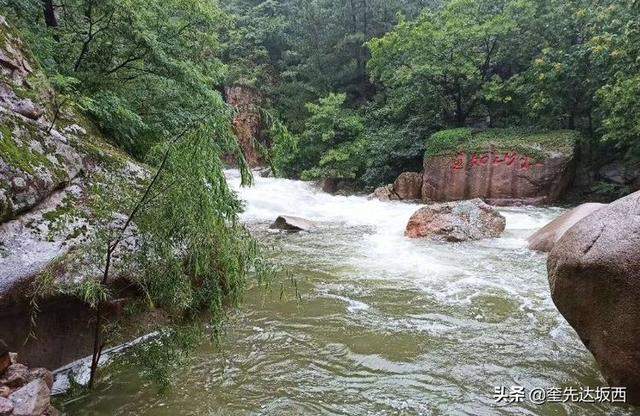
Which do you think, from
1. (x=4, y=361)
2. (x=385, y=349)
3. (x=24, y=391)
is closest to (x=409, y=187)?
(x=385, y=349)

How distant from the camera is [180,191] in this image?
319cm

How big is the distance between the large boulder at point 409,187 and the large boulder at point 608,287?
14.1 metres

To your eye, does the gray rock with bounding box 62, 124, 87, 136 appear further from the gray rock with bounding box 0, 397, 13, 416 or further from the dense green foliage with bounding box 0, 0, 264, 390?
the gray rock with bounding box 0, 397, 13, 416

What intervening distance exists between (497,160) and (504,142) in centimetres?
78

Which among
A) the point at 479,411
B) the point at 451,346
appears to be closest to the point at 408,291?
the point at 451,346

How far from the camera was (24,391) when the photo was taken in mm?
3021

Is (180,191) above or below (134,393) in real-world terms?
above

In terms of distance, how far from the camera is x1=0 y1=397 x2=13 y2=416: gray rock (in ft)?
9.13

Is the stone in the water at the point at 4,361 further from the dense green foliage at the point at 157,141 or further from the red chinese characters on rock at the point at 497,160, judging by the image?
the red chinese characters on rock at the point at 497,160

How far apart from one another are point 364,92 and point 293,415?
24.6 metres

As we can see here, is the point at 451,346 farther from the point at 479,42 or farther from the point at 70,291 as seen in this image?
the point at 479,42

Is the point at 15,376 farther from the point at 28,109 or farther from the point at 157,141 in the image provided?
the point at 157,141

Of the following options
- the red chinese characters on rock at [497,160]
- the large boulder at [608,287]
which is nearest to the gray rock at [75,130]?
the large boulder at [608,287]

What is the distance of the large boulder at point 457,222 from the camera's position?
400 inches
